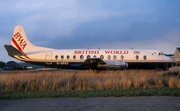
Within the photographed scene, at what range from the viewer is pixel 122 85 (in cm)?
1482

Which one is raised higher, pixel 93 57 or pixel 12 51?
pixel 12 51

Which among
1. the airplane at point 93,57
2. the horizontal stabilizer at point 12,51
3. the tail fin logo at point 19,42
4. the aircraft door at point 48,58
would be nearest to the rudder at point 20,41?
the tail fin logo at point 19,42

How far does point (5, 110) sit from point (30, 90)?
614 cm

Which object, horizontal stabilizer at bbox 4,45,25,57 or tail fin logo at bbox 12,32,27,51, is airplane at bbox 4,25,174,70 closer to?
horizontal stabilizer at bbox 4,45,25,57

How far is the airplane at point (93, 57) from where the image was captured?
2930 centimetres

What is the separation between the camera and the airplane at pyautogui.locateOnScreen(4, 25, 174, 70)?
29.3m

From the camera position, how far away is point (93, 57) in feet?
98.0

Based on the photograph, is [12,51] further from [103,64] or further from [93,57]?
[103,64]

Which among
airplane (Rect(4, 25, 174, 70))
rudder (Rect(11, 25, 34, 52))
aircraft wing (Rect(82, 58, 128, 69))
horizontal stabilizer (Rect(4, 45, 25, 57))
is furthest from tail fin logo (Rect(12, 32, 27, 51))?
aircraft wing (Rect(82, 58, 128, 69))

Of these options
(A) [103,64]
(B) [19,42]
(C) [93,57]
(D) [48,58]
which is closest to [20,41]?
(B) [19,42]

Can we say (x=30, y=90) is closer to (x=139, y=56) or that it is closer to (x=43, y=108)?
(x=43, y=108)

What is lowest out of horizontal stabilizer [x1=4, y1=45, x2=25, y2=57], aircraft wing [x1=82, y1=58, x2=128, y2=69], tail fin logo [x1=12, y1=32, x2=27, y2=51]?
aircraft wing [x1=82, y1=58, x2=128, y2=69]

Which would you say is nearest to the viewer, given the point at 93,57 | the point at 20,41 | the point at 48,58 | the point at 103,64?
the point at 103,64

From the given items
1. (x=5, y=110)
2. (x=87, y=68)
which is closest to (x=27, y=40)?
(x=87, y=68)
